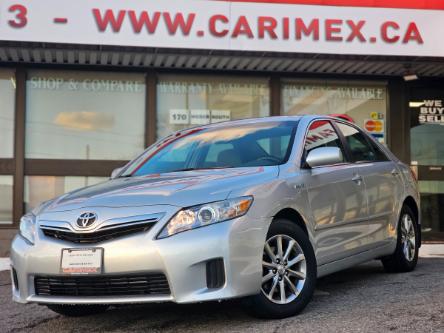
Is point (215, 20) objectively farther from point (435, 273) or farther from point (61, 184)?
point (435, 273)

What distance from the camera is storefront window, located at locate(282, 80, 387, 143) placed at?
10672 mm

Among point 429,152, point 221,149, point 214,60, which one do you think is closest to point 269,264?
point 221,149

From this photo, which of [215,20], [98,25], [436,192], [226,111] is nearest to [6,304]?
[98,25]

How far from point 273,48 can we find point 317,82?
2126mm

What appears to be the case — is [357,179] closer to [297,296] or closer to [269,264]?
[297,296]

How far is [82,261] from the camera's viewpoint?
12.0 ft

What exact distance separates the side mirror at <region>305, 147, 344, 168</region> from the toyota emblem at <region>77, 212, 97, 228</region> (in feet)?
5.43

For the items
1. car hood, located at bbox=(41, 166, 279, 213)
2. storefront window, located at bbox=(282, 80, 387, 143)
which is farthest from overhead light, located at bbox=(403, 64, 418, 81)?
car hood, located at bbox=(41, 166, 279, 213)

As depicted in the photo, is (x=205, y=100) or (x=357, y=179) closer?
(x=357, y=179)

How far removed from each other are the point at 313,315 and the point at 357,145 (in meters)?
2.09

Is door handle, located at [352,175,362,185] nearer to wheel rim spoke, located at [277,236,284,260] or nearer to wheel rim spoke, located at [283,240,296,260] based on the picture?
wheel rim spoke, located at [283,240,296,260]

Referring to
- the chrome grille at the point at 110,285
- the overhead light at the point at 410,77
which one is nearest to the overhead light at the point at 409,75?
the overhead light at the point at 410,77

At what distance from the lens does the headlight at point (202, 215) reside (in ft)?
11.8

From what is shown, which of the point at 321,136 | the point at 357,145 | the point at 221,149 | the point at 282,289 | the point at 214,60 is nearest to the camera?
the point at 282,289
